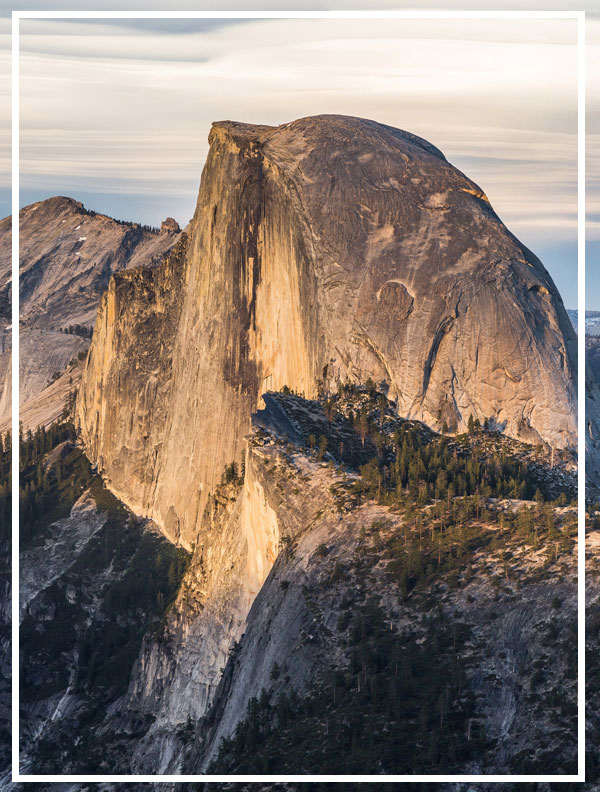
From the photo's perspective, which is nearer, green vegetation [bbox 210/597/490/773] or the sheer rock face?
green vegetation [bbox 210/597/490/773]

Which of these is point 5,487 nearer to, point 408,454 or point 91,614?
point 91,614

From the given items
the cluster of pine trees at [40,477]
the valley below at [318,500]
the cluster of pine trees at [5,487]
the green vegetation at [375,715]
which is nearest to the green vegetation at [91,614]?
the cluster of pine trees at [40,477]

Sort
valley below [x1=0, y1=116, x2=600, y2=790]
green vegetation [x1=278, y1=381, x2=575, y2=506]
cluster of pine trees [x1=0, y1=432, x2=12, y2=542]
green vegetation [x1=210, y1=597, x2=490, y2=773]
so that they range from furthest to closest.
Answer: cluster of pine trees [x1=0, y1=432, x2=12, y2=542] < green vegetation [x1=278, y1=381, x2=575, y2=506] < valley below [x1=0, y1=116, x2=600, y2=790] < green vegetation [x1=210, y1=597, x2=490, y2=773]

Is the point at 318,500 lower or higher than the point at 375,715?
higher

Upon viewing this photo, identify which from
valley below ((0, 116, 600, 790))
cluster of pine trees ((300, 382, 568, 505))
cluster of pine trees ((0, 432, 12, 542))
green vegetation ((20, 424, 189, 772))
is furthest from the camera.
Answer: cluster of pine trees ((0, 432, 12, 542))

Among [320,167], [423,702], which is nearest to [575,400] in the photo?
[320,167]

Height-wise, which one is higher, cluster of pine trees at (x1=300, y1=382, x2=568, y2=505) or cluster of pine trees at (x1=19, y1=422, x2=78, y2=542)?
cluster of pine trees at (x1=300, y1=382, x2=568, y2=505)

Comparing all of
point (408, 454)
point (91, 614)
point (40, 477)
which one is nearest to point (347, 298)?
point (408, 454)

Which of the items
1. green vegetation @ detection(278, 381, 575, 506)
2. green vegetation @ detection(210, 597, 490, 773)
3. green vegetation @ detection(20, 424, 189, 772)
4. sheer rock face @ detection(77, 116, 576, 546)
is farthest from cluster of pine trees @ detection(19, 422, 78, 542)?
green vegetation @ detection(210, 597, 490, 773)

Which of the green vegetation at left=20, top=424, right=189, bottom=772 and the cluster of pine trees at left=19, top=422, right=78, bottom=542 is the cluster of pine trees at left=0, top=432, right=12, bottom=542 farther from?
the green vegetation at left=20, top=424, right=189, bottom=772

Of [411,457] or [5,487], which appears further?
[5,487]

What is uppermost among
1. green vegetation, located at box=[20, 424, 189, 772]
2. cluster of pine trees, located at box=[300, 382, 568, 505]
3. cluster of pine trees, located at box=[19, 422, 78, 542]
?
cluster of pine trees, located at box=[300, 382, 568, 505]
